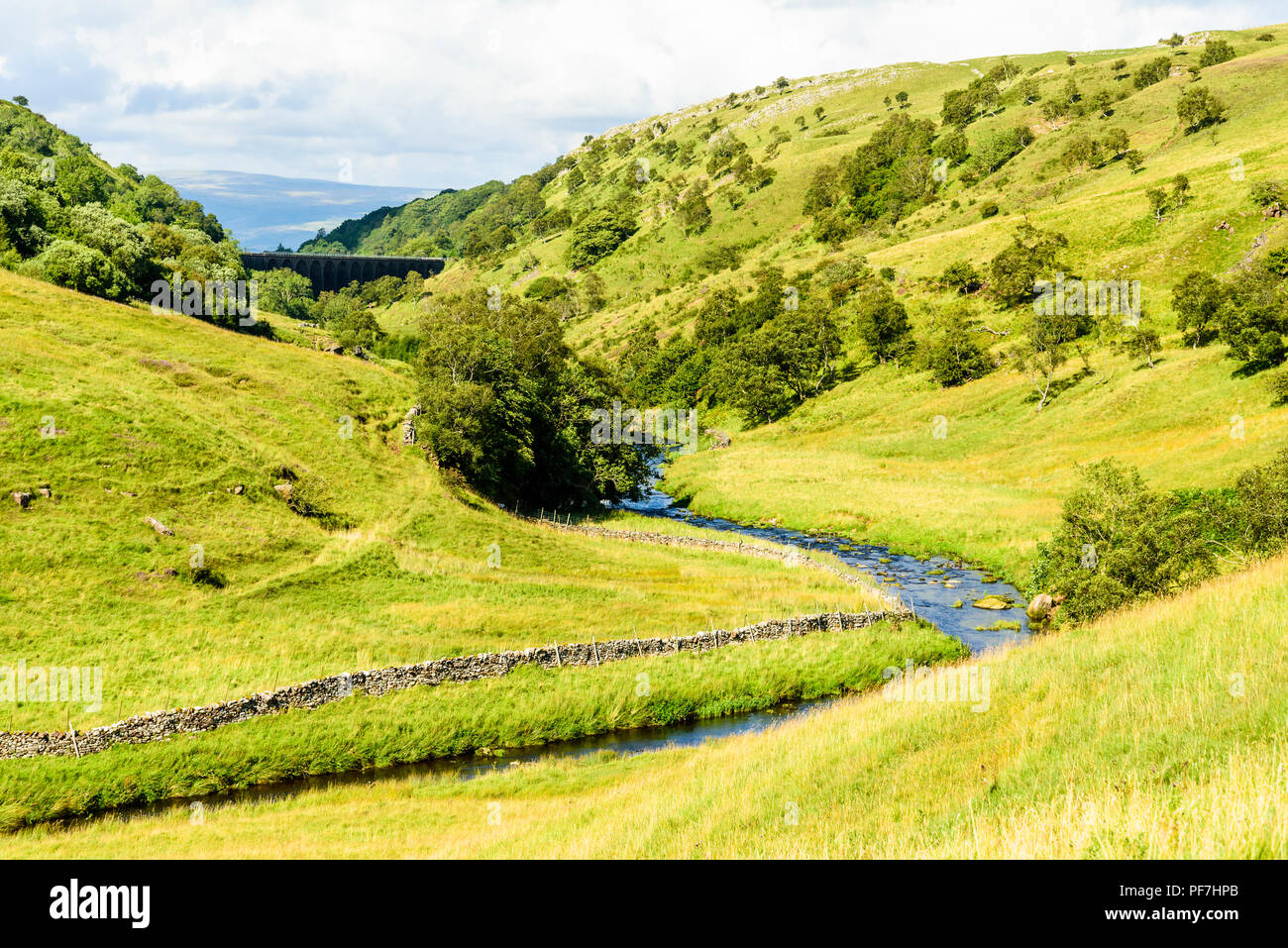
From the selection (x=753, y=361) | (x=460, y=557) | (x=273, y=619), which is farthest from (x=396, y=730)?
(x=753, y=361)

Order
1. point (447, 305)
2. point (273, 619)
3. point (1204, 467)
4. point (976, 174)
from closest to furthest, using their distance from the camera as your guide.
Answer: point (273, 619) < point (1204, 467) < point (447, 305) < point (976, 174)

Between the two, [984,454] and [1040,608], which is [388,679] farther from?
[984,454]

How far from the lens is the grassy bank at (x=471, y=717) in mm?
27375

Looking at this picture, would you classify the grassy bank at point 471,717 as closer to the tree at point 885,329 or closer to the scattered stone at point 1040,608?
the scattered stone at point 1040,608

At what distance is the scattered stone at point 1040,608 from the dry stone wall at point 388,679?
7.42m

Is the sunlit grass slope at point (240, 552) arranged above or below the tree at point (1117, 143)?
below

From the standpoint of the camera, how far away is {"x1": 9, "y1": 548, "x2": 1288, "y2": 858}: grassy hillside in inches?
387

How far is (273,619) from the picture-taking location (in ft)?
127

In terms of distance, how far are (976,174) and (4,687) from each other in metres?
183

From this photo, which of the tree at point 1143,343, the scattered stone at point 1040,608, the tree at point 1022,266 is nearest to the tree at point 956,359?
the tree at point 1022,266

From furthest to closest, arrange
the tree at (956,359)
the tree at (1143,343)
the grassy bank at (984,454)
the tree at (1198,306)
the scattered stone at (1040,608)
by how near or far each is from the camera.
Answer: the tree at (956,359), the tree at (1143,343), the tree at (1198,306), the grassy bank at (984,454), the scattered stone at (1040,608)

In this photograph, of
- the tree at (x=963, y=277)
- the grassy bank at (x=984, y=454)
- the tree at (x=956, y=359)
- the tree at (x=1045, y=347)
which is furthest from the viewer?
the tree at (x=963, y=277)

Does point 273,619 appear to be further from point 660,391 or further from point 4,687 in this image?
point 660,391

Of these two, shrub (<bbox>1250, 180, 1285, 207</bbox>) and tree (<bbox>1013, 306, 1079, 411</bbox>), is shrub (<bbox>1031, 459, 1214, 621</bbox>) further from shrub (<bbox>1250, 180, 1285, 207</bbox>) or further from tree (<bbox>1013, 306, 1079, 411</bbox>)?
shrub (<bbox>1250, 180, 1285, 207</bbox>)
